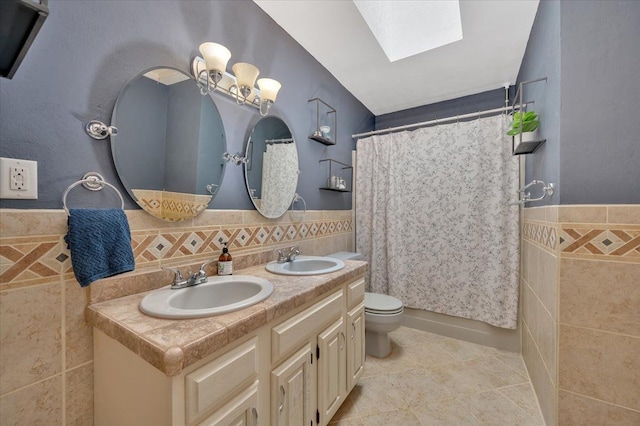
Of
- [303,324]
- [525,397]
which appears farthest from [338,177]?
[525,397]

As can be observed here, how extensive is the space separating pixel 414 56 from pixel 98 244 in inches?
93.8

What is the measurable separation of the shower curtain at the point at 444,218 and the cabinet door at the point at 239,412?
1988 millimetres

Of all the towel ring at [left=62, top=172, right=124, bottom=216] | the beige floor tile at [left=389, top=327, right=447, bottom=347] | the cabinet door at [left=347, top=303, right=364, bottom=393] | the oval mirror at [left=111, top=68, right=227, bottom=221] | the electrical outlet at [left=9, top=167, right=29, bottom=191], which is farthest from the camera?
the beige floor tile at [left=389, top=327, right=447, bottom=347]

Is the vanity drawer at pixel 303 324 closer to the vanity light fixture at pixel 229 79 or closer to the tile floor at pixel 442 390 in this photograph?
the tile floor at pixel 442 390

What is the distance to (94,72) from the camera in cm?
92

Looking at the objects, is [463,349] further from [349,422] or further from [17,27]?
[17,27]

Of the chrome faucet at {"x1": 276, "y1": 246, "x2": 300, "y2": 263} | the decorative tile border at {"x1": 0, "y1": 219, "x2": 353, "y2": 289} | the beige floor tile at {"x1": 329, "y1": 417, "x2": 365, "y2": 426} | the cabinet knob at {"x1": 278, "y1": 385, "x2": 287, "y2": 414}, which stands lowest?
the beige floor tile at {"x1": 329, "y1": 417, "x2": 365, "y2": 426}

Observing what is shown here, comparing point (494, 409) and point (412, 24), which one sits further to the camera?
point (412, 24)

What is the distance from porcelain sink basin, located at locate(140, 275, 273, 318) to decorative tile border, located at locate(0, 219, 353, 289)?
164mm

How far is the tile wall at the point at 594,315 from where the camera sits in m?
1.06

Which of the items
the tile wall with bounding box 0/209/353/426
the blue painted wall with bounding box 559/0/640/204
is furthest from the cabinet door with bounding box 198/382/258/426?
the blue painted wall with bounding box 559/0/640/204

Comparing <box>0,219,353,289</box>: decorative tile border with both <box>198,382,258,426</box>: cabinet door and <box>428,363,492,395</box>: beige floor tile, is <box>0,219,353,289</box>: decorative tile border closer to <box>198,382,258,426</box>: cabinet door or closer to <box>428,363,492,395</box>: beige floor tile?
<box>198,382,258,426</box>: cabinet door

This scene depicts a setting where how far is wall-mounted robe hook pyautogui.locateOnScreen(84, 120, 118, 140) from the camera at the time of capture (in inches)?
35.9

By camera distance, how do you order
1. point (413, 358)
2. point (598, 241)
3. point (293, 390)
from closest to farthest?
point (293, 390)
point (598, 241)
point (413, 358)
